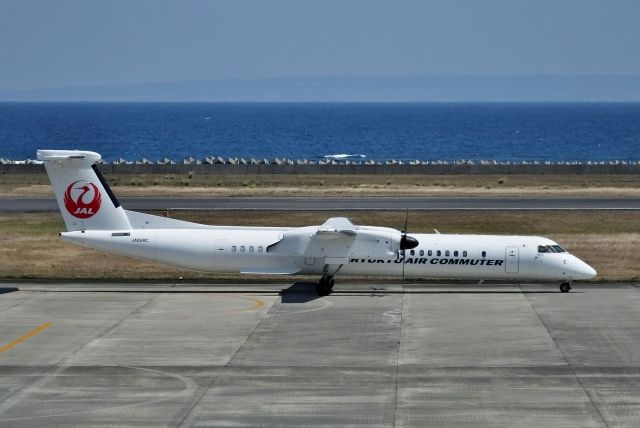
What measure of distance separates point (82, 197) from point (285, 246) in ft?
25.9

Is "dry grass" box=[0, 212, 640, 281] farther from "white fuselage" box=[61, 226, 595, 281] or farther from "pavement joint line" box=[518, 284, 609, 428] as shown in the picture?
"pavement joint line" box=[518, 284, 609, 428]

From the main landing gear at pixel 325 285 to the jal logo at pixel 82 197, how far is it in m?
8.93

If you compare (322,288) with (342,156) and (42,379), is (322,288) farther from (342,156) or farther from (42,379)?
(342,156)

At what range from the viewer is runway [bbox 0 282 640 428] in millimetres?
23594

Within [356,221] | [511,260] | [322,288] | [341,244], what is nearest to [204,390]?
[322,288]

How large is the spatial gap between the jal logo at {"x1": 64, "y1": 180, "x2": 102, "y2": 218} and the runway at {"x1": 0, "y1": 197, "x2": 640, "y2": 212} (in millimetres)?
22952

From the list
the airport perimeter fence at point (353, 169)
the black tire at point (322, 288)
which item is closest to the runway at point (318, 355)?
the black tire at point (322, 288)

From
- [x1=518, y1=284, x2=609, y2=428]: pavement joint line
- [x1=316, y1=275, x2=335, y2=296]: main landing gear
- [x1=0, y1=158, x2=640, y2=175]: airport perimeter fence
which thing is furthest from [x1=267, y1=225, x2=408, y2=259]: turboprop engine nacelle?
[x1=0, y1=158, x2=640, y2=175]: airport perimeter fence

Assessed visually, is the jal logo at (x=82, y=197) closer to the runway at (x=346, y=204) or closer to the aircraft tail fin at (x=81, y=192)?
the aircraft tail fin at (x=81, y=192)

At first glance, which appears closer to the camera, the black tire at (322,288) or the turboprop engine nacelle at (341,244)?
the turboprop engine nacelle at (341,244)

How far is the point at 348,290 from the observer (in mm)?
39375

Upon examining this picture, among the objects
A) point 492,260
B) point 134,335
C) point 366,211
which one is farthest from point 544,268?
point 366,211

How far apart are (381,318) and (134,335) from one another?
8.45 meters

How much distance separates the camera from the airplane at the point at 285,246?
37.2 metres
